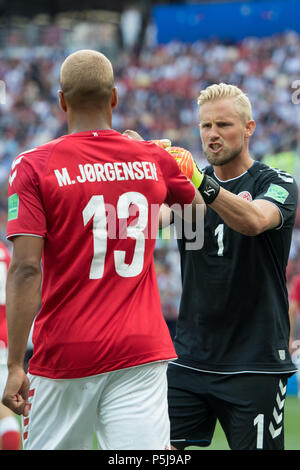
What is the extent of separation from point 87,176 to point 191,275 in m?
1.38

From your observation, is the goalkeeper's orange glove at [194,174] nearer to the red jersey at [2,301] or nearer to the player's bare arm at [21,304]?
the player's bare arm at [21,304]

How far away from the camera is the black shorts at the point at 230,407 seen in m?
3.83

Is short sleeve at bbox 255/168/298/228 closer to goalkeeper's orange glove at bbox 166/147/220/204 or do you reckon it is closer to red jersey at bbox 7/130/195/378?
goalkeeper's orange glove at bbox 166/147/220/204

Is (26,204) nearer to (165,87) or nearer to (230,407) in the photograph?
(230,407)

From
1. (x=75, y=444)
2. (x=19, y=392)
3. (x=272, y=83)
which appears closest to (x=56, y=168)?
(x=19, y=392)

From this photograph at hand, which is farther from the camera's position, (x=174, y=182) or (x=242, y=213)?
(x=242, y=213)

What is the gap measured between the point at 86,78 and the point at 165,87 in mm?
16171

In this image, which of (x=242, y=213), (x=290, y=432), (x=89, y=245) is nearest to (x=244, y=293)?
(x=242, y=213)

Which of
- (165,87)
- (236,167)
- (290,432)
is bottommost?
(290,432)

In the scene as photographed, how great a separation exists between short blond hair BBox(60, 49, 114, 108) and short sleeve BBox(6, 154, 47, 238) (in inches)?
12.4

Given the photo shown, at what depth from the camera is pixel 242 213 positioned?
3.64m

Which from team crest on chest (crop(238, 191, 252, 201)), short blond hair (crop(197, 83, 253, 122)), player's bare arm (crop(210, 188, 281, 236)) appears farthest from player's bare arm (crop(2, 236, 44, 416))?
short blond hair (crop(197, 83, 253, 122))

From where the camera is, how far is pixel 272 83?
17797mm
